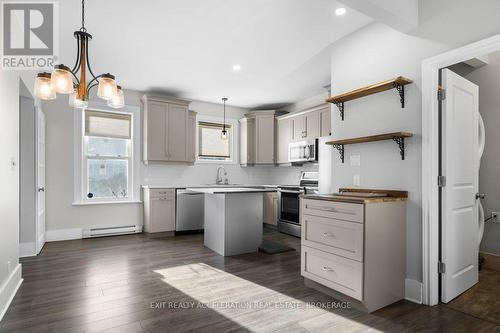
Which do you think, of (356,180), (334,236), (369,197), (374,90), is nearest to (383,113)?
(374,90)

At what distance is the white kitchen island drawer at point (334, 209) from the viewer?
7.75 ft

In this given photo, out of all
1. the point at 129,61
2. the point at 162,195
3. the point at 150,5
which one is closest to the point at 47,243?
the point at 162,195

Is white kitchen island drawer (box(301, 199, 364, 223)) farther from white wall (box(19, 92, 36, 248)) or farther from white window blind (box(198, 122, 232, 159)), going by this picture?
white window blind (box(198, 122, 232, 159))

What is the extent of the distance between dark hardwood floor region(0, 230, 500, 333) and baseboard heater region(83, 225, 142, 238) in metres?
1.13

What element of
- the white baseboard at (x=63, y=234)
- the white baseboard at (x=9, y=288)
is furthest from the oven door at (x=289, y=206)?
the white baseboard at (x=9, y=288)

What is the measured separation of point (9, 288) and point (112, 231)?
8.89 ft

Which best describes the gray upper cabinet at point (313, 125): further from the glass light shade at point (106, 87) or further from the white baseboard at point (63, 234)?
the white baseboard at point (63, 234)

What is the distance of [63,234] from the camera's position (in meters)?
4.85

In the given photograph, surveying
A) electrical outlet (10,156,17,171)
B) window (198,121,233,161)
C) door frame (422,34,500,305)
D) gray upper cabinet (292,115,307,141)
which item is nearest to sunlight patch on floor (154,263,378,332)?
door frame (422,34,500,305)

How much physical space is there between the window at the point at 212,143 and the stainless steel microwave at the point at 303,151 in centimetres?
156

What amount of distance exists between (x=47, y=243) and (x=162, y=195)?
1.93 meters

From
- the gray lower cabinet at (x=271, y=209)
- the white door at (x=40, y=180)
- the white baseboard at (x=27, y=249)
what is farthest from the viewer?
the gray lower cabinet at (x=271, y=209)

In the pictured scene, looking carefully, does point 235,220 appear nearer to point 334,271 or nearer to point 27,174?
point 334,271

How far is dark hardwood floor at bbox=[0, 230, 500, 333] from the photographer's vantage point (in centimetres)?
213
